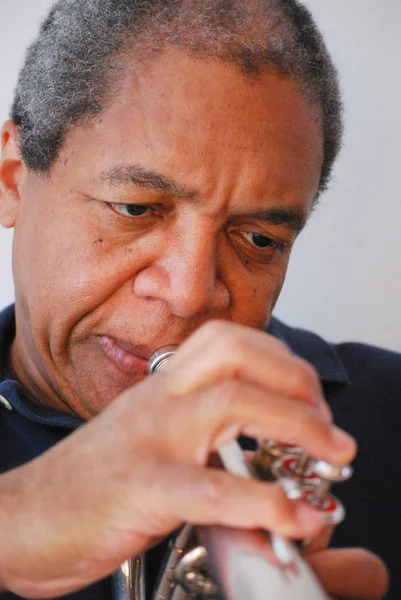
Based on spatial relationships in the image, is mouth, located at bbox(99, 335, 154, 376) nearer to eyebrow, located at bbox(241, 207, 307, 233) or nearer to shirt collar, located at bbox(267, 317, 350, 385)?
eyebrow, located at bbox(241, 207, 307, 233)

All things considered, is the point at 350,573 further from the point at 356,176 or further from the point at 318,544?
the point at 356,176

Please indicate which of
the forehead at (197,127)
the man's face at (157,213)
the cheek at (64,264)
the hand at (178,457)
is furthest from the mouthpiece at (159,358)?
the hand at (178,457)

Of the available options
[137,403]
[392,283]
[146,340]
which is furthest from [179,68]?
[392,283]

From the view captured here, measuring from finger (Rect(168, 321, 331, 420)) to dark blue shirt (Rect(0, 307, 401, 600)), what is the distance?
56 centimetres

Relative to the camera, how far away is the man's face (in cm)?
107

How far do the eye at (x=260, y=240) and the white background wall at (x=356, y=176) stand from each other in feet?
1.56

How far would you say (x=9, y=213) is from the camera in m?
1.33

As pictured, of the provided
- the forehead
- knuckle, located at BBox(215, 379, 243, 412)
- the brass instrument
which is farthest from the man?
knuckle, located at BBox(215, 379, 243, 412)

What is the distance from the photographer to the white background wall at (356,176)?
169 centimetres

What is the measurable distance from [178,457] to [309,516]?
0.40 ft

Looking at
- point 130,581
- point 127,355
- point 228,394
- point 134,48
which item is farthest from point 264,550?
point 134,48

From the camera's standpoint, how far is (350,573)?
0.71m

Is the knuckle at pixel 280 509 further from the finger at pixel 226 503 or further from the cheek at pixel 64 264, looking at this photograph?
the cheek at pixel 64 264

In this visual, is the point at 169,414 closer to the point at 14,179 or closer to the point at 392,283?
the point at 14,179
